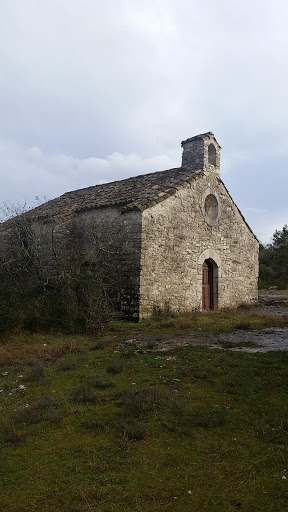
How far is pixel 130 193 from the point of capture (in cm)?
1373

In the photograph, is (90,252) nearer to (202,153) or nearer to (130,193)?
(130,193)

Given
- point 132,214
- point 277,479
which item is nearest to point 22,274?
point 132,214

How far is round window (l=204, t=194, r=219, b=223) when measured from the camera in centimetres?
1548

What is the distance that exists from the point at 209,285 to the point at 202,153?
504 cm

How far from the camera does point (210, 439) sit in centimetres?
403

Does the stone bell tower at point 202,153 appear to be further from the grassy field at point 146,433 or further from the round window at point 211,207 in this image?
the grassy field at point 146,433

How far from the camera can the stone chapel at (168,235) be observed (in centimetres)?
1189

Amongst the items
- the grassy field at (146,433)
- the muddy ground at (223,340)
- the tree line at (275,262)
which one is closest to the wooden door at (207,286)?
the muddy ground at (223,340)

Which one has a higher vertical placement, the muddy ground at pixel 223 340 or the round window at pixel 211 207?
the round window at pixel 211 207

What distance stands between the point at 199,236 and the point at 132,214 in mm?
3447

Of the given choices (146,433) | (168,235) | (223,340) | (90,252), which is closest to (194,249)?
(168,235)

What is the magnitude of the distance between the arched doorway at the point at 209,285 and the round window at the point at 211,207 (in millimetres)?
1753

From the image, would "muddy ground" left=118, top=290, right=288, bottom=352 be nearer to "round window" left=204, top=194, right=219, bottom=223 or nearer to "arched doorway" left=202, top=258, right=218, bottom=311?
"arched doorway" left=202, top=258, right=218, bottom=311

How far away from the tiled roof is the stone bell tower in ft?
1.57
